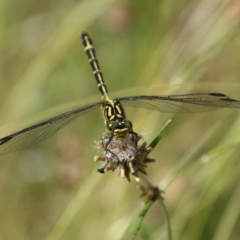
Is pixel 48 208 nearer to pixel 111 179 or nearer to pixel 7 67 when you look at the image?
pixel 111 179

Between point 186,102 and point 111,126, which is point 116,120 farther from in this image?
point 186,102

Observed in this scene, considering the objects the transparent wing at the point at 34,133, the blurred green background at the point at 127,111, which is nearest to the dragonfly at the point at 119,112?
the transparent wing at the point at 34,133

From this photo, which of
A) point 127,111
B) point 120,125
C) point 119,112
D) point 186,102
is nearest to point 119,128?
point 120,125

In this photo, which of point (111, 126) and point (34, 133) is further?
point (34, 133)

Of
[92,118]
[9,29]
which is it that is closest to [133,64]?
[92,118]

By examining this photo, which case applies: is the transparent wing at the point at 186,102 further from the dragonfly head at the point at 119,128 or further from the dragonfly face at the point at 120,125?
the dragonfly head at the point at 119,128
